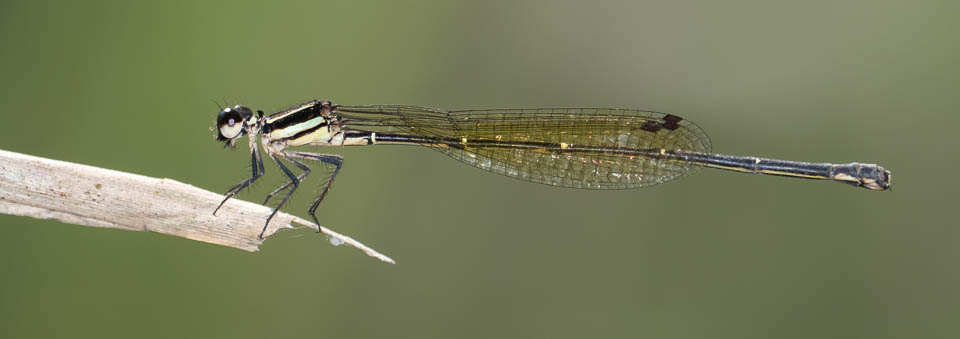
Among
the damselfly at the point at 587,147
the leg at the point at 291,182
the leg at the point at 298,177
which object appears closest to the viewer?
the leg at the point at 291,182

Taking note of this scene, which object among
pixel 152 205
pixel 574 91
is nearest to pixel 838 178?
pixel 574 91

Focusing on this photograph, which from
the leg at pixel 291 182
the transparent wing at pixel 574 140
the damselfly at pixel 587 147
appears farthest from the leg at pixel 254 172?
the transparent wing at pixel 574 140

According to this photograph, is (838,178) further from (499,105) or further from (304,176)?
(304,176)

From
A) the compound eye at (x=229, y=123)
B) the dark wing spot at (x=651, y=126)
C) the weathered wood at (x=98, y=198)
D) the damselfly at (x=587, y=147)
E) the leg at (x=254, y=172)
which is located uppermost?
the dark wing spot at (x=651, y=126)

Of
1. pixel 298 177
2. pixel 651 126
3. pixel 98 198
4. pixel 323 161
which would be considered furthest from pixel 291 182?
pixel 651 126

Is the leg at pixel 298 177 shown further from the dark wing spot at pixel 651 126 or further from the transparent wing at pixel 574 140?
the dark wing spot at pixel 651 126

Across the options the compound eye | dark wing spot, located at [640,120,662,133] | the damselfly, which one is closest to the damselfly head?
the compound eye

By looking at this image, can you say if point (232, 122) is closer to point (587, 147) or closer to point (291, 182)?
point (291, 182)
